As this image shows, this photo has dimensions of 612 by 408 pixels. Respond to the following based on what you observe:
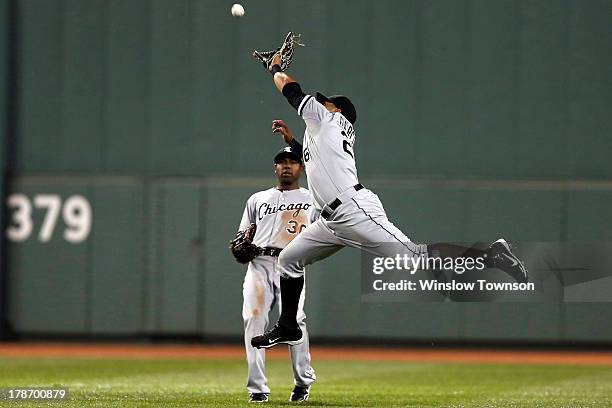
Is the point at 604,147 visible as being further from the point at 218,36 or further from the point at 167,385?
the point at 167,385

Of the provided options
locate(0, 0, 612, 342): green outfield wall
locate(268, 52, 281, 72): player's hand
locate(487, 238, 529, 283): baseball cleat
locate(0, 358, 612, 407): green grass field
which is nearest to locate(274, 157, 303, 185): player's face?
locate(268, 52, 281, 72): player's hand

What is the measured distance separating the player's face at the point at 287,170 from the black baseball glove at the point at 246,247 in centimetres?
51

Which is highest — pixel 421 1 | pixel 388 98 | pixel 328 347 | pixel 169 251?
pixel 421 1

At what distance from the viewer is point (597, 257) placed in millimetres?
15242

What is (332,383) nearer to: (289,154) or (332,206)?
(289,154)

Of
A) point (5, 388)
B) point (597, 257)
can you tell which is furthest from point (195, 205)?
point (5, 388)

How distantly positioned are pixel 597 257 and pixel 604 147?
1.53 metres

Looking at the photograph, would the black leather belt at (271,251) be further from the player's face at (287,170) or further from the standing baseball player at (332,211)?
the standing baseball player at (332,211)

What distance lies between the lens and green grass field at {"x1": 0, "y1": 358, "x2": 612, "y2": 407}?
27.9ft

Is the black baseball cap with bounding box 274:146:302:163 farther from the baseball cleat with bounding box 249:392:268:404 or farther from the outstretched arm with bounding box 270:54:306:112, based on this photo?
the baseball cleat with bounding box 249:392:268:404

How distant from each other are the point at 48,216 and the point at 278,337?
8.93 metres

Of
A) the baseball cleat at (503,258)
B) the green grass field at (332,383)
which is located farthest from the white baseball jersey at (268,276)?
the baseball cleat at (503,258)

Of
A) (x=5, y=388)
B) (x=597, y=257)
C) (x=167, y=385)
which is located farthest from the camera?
(x=597, y=257)

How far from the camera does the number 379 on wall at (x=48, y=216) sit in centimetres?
1591
